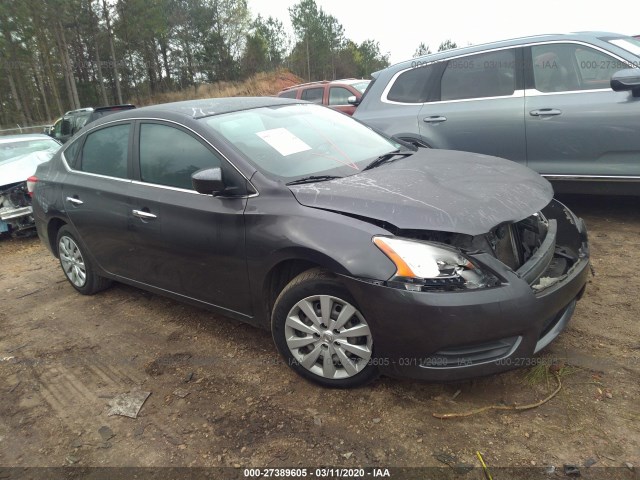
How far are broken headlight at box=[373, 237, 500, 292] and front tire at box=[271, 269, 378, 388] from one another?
0.32 m

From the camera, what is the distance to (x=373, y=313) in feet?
7.55

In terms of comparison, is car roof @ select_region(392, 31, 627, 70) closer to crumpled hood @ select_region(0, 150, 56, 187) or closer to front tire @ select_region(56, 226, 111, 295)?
front tire @ select_region(56, 226, 111, 295)

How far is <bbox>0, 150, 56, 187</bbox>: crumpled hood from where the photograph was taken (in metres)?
6.57

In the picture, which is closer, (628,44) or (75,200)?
(75,200)

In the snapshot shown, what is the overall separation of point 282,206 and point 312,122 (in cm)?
114

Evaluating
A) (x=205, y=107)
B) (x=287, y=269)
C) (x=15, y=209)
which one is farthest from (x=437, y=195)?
(x=15, y=209)

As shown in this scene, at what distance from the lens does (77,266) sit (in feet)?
14.2

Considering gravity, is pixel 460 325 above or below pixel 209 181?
below

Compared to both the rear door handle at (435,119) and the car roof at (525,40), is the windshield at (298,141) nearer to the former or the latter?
the rear door handle at (435,119)

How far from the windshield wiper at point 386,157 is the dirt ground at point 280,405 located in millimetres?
1386

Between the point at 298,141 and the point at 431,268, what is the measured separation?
1.43m

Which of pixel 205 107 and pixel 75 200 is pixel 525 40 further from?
pixel 75 200

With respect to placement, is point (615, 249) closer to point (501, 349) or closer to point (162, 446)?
point (501, 349)

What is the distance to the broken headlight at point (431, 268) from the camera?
7.25 ft
